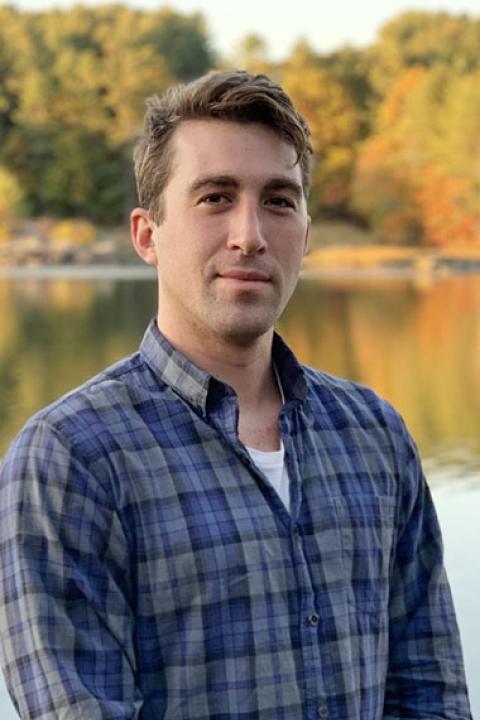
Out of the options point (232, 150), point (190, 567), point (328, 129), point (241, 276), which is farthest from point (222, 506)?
point (328, 129)

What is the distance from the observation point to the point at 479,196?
88.4 feet

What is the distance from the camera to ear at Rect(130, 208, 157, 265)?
42.9 inches

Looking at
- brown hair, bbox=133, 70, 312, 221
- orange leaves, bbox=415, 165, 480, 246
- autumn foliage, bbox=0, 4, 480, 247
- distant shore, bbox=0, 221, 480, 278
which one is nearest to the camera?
brown hair, bbox=133, 70, 312, 221

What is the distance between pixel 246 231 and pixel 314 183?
31.2 meters

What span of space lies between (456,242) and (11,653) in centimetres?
2774

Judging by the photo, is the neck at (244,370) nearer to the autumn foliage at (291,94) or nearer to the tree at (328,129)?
the autumn foliage at (291,94)

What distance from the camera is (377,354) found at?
879 centimetres

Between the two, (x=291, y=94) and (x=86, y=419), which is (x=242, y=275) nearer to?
(x=86, y=419)

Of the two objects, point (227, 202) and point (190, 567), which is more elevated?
point (227, 202)

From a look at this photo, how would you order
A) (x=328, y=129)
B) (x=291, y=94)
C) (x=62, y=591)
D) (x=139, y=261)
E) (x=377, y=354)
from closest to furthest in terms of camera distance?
(x=62, y=591) → (x=377, y=354) → (x=139, y=261) → (x=291, y=94) → (x=328, y=129)

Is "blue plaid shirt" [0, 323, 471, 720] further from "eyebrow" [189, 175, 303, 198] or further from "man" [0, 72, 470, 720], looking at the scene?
"eyebrow" [189, 175, 303, 198]

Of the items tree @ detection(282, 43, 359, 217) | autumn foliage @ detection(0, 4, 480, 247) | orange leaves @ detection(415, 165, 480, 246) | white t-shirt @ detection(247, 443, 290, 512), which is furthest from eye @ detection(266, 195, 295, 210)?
tree @ detection(282, 43, 359, 217)

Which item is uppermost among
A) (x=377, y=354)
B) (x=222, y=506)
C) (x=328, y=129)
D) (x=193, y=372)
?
(x=328, y=129)

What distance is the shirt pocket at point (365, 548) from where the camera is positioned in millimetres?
1005
